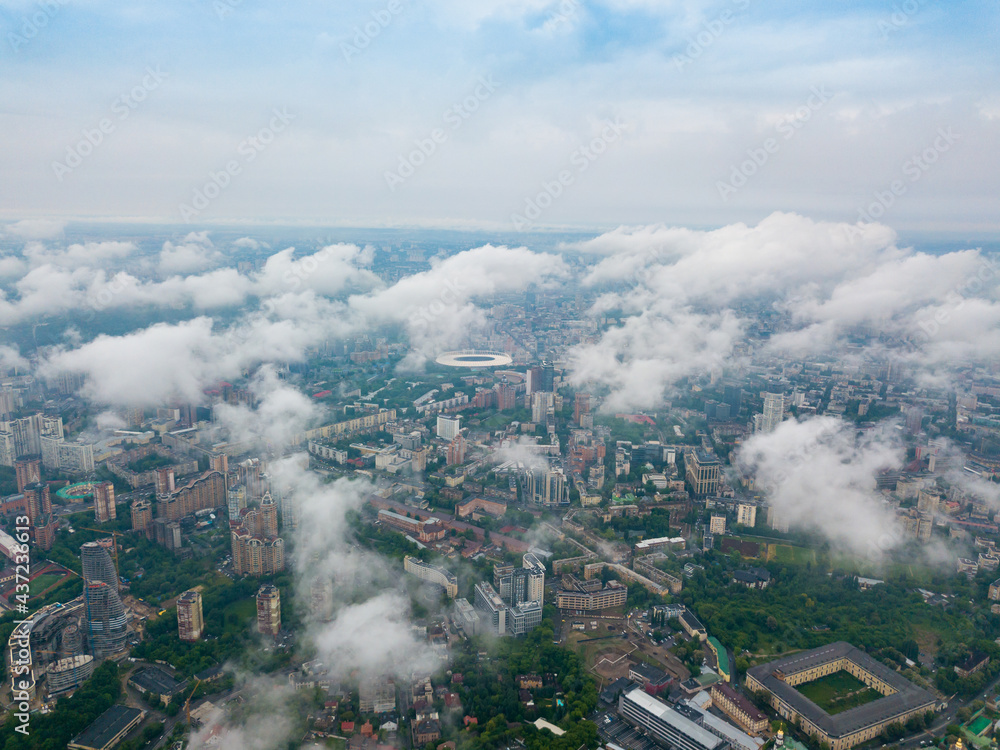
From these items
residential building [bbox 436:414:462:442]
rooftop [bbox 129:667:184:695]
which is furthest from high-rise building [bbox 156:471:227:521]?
residential building [bbox 436:414:462:442]

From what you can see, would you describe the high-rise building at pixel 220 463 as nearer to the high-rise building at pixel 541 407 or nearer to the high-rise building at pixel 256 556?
the high-rise building at pixel 256 556

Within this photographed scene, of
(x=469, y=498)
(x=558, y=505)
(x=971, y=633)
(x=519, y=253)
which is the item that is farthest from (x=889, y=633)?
(x=519, y=253)

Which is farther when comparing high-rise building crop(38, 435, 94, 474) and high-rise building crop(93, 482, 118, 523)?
high-rise building crop(38, 435, 94, 474)

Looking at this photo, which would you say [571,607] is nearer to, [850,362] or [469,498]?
[469,498]

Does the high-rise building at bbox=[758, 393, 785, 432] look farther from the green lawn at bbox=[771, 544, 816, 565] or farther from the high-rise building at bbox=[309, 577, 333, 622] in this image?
the high-rise building at bbox=[309, 577, 333, 622]

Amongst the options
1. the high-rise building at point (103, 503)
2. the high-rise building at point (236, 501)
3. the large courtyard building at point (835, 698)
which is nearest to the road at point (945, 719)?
the large courtyard building at point (835, 698)

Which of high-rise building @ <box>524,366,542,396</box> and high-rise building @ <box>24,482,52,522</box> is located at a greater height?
high-rise building @ <box>524,366,542,396</box>
